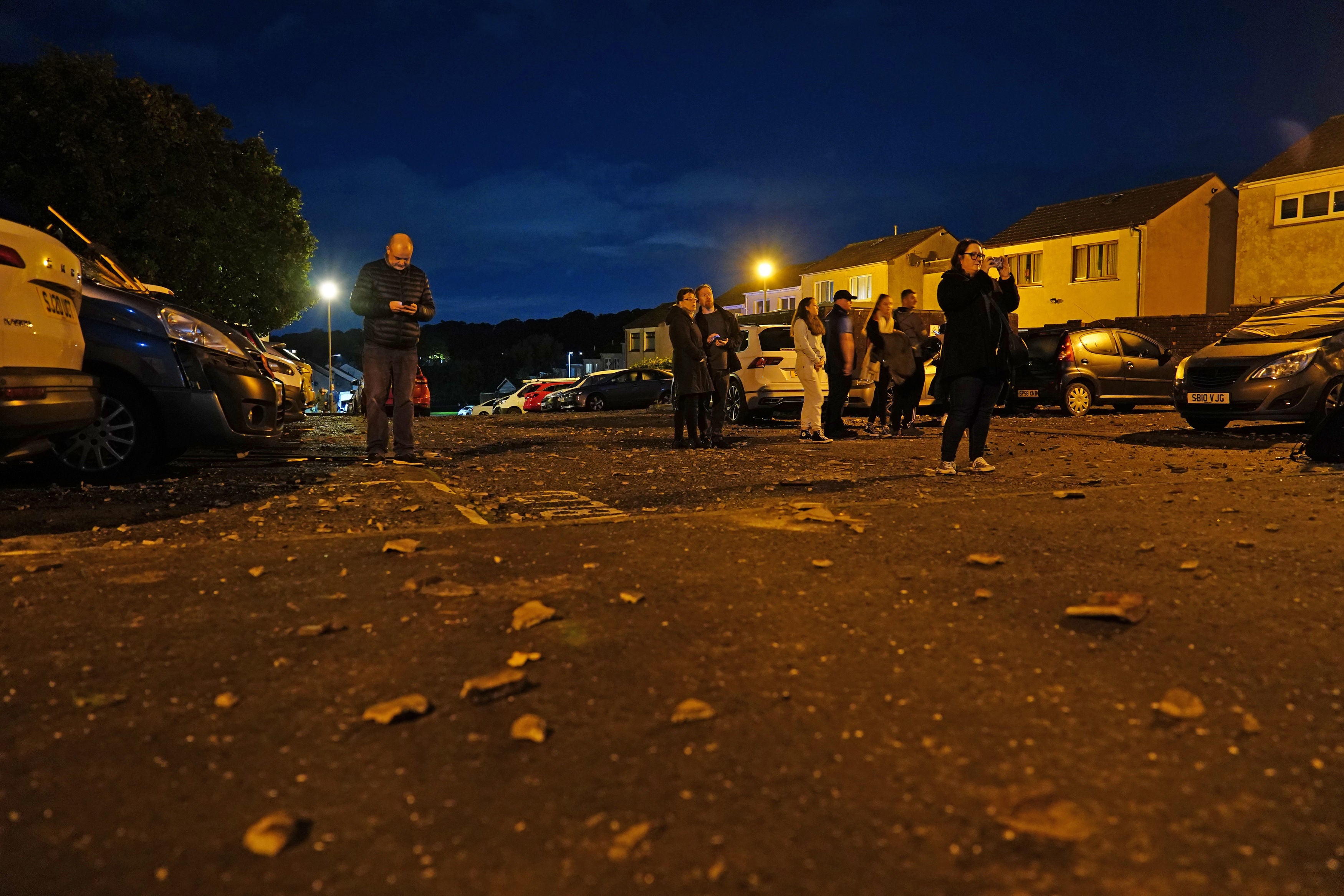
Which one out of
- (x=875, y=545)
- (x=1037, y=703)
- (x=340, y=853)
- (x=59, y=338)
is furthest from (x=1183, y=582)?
(x=59, y=338)

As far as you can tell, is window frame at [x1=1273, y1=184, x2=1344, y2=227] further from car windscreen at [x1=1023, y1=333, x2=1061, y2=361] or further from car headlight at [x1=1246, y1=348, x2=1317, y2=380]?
car headlight at [x1=1246, y1=348, x2=1317, y2=380]

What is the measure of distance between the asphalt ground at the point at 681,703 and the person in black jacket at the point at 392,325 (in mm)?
3365

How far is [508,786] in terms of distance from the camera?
6.85 feet

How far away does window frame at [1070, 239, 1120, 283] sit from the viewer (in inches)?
1394

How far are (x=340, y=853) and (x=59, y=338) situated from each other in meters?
4.63

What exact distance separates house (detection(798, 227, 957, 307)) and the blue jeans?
37.8 meters

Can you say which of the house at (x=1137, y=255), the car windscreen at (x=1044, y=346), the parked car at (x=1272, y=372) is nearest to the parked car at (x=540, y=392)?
the house at (x=1137, y=255)

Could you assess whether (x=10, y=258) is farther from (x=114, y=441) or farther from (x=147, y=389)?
(x=114, y=441)

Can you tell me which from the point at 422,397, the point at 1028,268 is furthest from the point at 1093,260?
the point at 422,397

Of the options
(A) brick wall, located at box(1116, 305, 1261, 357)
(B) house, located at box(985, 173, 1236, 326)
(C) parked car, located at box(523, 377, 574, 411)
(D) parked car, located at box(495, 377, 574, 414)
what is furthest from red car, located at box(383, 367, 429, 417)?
(B) house, located at box(985, 173, 1236, 326)

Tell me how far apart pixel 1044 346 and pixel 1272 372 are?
254 inches

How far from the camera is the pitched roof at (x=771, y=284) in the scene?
56.1 meters

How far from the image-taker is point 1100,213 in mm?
37094

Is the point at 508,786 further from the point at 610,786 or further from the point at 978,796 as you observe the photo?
the point at 978,796
